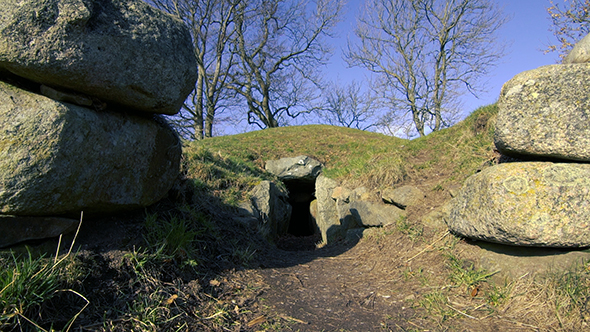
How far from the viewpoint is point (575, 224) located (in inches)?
123

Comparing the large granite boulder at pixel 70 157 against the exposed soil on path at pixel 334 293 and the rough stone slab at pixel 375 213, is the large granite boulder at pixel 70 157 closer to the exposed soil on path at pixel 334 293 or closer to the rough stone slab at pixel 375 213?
the exposed soil on path at pixel 334 293

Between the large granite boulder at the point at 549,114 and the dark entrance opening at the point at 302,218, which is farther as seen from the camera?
the dark entrance opening at the point at 302,218

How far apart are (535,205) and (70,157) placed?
419 centimetres

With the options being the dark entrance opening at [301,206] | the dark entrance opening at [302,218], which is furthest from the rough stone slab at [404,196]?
the dark entrance opening at [301,206]

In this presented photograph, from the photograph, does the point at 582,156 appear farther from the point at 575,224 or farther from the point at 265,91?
the point at 265,91

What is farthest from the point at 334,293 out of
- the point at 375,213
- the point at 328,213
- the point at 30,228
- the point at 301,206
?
the point at 301,206

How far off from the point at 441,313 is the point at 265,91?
2003 centimetres

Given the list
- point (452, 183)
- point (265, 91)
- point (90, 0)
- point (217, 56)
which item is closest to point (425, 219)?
point (452, 183)

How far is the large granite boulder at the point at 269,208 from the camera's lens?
631 cm

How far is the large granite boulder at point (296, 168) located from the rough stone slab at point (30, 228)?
20.5 ft

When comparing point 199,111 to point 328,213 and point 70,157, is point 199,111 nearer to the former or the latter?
point 328,213

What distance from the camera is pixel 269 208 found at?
22.8 feet

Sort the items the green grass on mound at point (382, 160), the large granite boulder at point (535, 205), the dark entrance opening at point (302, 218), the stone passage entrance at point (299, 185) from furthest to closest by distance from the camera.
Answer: the dark entrance opening at point (302, 218), the stone passage entrance at point (299, 185), the green grass on mound at point (382, 160), the large granite boulder at point (535, 205)

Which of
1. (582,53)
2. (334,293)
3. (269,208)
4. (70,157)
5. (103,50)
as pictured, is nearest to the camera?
(70,157)
